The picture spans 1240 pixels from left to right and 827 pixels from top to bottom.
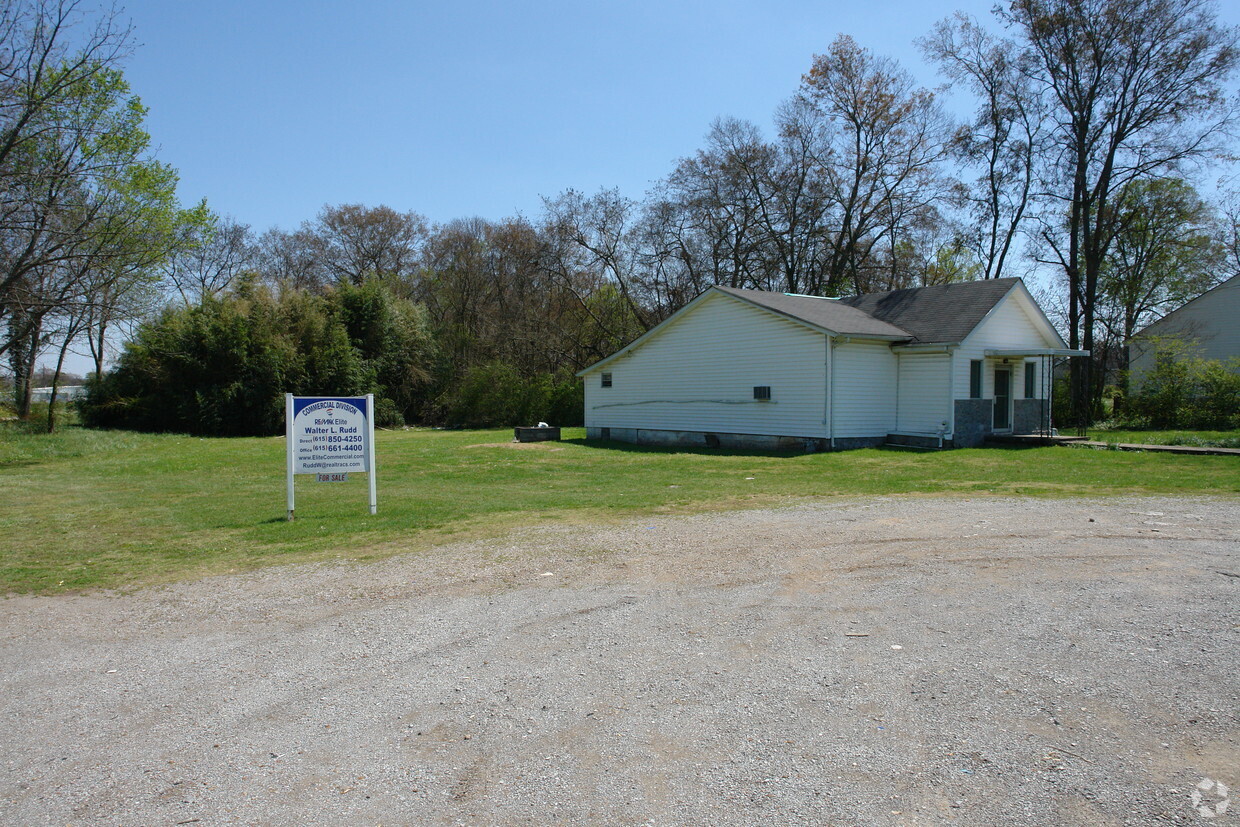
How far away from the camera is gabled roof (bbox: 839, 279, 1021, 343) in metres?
20.8

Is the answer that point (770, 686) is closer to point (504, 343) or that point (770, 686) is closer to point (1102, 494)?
point (1102, 494)

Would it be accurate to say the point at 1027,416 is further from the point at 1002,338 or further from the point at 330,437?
the point at 330,437

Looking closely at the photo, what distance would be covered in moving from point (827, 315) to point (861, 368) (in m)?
2.01

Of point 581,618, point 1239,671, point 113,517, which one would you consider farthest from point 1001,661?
point 113,517

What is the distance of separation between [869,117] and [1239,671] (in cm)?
3332

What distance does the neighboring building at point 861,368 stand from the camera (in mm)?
20359

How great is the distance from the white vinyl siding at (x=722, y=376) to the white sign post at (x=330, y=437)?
512 inches

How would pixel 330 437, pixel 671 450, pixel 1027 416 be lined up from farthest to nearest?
pixel 671 450, pixel 1027 416, pixel 330 437

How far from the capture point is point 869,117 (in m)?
33.9

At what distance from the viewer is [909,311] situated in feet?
75.5

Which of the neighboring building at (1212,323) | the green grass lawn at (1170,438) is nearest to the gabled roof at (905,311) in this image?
the green grass lawn at (1170,438)

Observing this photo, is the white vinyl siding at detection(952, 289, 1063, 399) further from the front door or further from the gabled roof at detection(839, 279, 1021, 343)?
the gabled roof at detection(839, 279, 1021, 343)

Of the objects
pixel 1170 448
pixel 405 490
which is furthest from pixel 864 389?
pixel 405 490

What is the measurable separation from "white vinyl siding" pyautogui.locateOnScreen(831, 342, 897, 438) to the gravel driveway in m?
12.9
